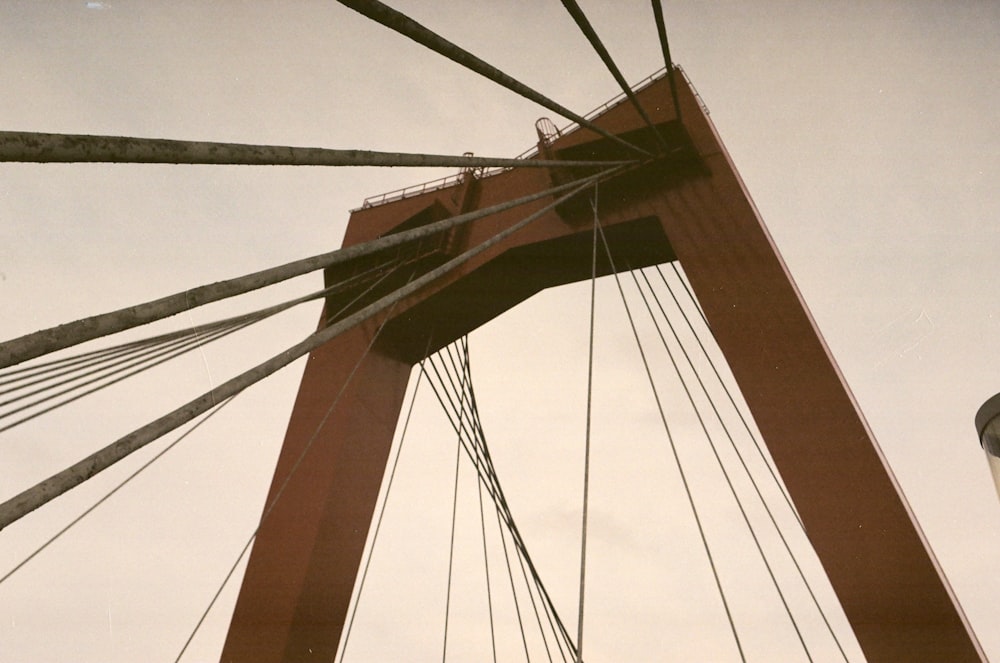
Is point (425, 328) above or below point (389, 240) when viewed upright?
above

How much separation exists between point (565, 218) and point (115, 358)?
4245 millimetres

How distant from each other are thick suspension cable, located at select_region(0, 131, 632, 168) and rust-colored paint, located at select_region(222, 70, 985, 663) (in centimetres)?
410

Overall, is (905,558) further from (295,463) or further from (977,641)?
(295,463)

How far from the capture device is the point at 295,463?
7328 millimetres

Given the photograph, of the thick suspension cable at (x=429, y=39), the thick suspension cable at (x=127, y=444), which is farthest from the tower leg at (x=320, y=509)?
the thick suspension cable at (x=429, y=39)

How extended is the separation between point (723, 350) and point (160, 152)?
4.87m

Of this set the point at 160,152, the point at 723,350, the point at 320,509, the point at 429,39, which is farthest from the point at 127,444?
the point at 320,509

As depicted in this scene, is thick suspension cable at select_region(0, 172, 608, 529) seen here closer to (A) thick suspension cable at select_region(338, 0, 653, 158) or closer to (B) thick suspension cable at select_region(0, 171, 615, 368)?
(B) thick suspension cable at select_region(0, 171, 615, 368)

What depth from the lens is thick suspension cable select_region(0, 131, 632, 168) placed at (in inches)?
52.9

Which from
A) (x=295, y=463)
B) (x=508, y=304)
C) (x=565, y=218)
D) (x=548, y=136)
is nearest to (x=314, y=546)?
(x=295, y=463)

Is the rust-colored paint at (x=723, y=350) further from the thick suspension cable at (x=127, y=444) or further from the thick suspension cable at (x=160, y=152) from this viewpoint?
the thick suspension cable at (x=160, y=152)

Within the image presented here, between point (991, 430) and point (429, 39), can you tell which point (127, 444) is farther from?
point (991, 430)

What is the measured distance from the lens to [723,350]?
5578 mm

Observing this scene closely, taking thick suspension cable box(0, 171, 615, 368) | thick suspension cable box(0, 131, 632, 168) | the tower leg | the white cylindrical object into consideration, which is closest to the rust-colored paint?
the tower leg
